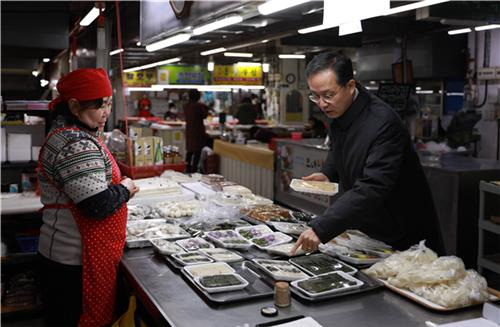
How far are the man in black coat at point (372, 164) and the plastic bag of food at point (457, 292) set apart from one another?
1.67 ft

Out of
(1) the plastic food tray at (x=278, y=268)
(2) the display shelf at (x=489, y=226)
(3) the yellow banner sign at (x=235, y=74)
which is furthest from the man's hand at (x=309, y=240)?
(3) the yellow banner sign at (x=235, y=74)

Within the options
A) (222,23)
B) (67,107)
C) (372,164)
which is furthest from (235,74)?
(372,164)

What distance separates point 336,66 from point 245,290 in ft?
4.17

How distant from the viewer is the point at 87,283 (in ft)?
9.28

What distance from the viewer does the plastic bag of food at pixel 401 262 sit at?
242 centimetres

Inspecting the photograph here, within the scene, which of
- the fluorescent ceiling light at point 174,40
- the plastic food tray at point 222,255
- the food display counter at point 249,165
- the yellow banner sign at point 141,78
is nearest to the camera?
the plastic food tray at point 222,255

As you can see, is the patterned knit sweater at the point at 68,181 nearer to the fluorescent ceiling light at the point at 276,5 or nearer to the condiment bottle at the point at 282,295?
the condiment bottle at the point at 282,295

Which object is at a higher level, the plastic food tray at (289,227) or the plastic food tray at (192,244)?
the plastic food tray at (289,227)

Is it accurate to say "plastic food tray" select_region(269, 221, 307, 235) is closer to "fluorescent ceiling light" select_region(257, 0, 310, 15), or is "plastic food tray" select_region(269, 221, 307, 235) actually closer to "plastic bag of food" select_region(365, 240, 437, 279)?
"plastic bag of food" select_region(365, 240, 437, 279)

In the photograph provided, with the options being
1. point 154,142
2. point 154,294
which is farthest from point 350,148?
point 154,142

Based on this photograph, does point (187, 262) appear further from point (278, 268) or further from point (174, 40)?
point (174, 40)

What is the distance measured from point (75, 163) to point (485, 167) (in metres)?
4.77

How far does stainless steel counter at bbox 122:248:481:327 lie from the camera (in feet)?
6.67

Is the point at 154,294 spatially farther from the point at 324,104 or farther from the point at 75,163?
the point at 324,104
